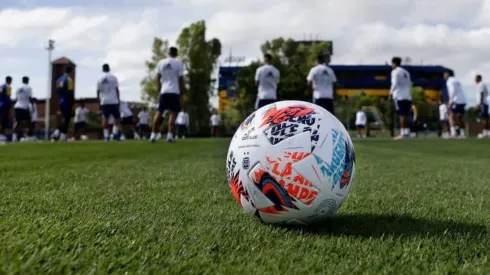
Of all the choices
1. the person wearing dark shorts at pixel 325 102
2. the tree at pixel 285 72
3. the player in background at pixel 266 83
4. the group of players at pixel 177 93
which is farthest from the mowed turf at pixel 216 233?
the tree at pixel 285 72

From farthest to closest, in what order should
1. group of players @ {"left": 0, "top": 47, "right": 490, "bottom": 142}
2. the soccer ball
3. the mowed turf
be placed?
1. group of players @ {"left": 0, "top": 47, "right": 490, "bottom": 142}
2. the soccer ball
3. the mowed turf

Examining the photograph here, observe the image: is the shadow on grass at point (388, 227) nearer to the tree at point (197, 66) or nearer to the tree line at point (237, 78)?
the tree line at point (237, 78)

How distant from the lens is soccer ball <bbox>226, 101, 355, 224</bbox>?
250 cm

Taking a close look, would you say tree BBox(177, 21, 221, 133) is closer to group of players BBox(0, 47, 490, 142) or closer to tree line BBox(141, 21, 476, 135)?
tree line BBox(141, 21, 476, 135)

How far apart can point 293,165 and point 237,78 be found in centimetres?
4635

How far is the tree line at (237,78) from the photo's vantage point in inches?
1649

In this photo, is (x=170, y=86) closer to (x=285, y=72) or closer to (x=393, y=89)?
(x=393, y=89)

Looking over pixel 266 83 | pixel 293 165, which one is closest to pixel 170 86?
pixel 266 83

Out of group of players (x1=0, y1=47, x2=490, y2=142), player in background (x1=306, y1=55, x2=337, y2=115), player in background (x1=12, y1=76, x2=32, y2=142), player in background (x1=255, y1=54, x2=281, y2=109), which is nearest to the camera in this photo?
group of players (x1=0, y1=47, x2=490, y2=142)

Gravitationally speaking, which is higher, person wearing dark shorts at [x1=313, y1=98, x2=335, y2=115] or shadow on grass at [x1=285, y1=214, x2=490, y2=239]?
person wearing dark shorts at [x1=313, y1=98, x2=335, y2=115]

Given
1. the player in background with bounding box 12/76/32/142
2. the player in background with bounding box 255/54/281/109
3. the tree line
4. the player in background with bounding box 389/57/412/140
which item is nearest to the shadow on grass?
the player in background with bounding box 255/54/281/109

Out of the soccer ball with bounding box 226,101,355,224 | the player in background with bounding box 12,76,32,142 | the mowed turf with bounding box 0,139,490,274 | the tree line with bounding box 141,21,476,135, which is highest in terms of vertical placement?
the tree line with bounding box 141,21,476,135

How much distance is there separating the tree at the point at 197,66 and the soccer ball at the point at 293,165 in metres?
39.3

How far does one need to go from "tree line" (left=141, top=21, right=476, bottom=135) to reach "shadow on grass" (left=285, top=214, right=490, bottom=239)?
108 feet
